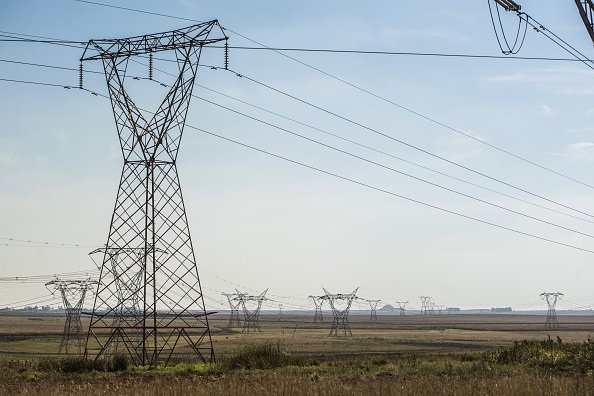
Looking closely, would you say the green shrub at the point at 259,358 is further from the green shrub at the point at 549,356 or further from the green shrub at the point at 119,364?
the green shrub at the point at 549,356

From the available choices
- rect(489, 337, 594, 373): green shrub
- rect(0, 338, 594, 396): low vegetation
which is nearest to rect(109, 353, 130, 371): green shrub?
rect(0, 338, 594, 396): low vegetation

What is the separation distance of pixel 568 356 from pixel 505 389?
14.7 meters

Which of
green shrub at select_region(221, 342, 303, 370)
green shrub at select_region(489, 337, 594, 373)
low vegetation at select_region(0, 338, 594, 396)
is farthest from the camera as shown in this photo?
green shrub at select_region(221, 342, 303, 370)

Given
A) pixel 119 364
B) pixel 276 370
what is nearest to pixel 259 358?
pixel 276 370

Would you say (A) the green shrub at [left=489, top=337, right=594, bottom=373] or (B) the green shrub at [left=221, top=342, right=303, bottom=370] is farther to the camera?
(B) the green shrub at [left=221, top=342, right=303, bottom=370]

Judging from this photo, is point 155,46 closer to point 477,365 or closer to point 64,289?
point 477,365

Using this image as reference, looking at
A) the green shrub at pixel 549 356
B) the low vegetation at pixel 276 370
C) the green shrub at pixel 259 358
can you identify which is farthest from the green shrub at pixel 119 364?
the green shrub at pixel 549 356

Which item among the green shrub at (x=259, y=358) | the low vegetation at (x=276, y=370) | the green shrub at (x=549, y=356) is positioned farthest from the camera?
the green shrub at (x=259, y=358)

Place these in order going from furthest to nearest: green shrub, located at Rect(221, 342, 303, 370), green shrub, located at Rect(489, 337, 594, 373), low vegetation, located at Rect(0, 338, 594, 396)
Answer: green shrub, located at Rect(221, 342, 303, 370)
green shrub, located at Rect(489, 337, 594, 373)
low vegetation, located at Rect(0, 338, 594, 396)

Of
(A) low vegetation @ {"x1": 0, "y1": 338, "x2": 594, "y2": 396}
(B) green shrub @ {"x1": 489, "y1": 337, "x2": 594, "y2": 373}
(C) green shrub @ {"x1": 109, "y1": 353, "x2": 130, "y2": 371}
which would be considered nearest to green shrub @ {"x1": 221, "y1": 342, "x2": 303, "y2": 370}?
(A) low vegetation @ {"x1": 0, "y1": 338, "x2": 594, "y2": 396}

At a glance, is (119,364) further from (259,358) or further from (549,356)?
(549,356)

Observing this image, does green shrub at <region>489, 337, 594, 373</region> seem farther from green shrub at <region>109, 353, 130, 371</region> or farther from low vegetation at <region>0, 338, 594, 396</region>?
green shrub at <region>109, 353, 130, 371</region>

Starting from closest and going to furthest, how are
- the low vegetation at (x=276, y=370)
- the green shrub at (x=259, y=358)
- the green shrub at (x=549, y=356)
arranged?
the low vegetation at (x=276, y=370)
the green shrub at (x=549, y=356)
the green shrub at (x=259, y=358)

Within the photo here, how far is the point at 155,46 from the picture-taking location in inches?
1300
